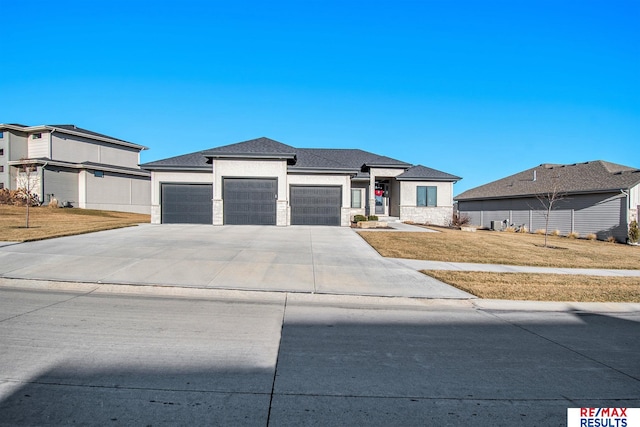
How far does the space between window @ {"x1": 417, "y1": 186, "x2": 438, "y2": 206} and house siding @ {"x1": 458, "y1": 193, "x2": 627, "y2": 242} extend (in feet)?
23.2

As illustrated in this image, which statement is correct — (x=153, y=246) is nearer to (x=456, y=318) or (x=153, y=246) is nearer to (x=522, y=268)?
(x=456, y=318)

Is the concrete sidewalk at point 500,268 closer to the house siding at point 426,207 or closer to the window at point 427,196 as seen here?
the house siding at point 426,207

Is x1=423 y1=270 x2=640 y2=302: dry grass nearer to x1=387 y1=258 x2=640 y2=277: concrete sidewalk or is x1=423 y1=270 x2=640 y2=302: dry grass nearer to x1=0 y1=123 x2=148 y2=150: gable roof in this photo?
x1=387 y1=258 x2=640 y2=277: concrete sidewalk

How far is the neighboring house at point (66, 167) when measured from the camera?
33219 mm

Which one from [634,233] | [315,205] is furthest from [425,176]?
[634,233]

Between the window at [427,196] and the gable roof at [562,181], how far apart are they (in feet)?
22.2

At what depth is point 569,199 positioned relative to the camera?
83.6ft

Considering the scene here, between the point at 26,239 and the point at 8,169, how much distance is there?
30.3 metres

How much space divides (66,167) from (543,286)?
4089cm

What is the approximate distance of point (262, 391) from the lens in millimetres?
3537

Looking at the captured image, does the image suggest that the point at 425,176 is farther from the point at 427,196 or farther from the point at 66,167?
the point at 66,167

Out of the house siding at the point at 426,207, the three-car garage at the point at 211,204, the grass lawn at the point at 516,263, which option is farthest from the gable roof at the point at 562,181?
the three-car garage at the point at 211,204

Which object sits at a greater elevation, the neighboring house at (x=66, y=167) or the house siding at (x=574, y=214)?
the neighboring house at (x=66, y=167)

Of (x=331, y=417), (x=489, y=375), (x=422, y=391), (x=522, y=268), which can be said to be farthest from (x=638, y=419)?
(x=522, y=268)
